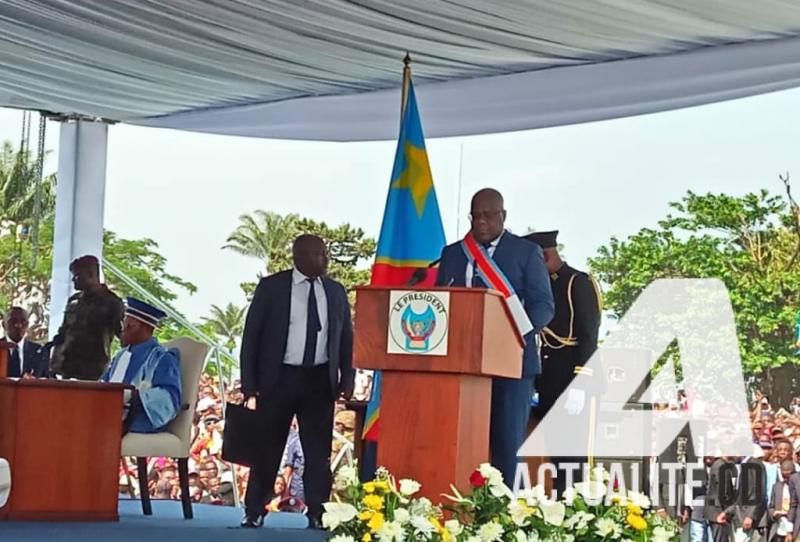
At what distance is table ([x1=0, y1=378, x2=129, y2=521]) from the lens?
7.68 metres

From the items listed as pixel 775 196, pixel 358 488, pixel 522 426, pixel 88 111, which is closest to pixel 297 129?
pixel 88 111

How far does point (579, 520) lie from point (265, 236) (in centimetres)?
1076

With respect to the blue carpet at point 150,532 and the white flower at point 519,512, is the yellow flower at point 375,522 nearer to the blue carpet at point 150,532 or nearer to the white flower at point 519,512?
the white flower at point 519,512

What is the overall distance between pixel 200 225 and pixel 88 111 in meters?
4.60

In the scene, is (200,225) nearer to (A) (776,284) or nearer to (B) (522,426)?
(A) (776,284)

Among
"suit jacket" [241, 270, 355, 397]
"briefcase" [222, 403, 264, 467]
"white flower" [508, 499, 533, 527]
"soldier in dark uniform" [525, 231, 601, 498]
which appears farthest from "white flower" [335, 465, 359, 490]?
"briefcase" [222, 403, 264, 467]

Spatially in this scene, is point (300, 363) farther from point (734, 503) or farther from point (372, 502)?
point (372, 502)

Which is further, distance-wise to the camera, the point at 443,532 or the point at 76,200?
the point at 76,200

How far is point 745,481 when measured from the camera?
24.5 ft

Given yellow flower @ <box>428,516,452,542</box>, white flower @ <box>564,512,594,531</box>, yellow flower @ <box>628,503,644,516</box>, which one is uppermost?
yellow flower @ <box>628,503,644,516</box>

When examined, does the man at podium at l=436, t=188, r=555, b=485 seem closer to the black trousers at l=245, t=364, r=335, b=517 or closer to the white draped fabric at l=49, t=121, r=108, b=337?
the black trousers at l=245, t=364, r=335, b=517

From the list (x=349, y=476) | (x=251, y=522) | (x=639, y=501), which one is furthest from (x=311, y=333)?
(x=639, y=501)

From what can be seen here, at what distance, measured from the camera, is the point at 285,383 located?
7523 mm

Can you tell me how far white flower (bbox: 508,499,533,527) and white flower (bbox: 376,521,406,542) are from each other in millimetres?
294
